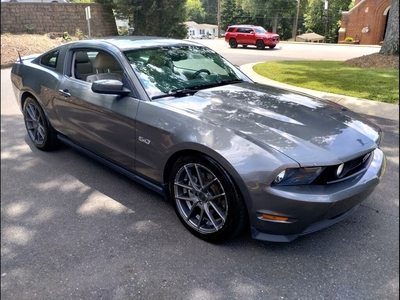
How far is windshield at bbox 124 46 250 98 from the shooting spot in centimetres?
286

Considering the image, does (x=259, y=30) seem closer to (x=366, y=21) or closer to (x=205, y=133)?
(x=205, y=133)

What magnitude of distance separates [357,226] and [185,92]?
1703 mm

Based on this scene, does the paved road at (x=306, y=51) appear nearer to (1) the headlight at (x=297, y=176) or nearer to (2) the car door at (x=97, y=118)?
(1) the headlight at (x=297, y=176)

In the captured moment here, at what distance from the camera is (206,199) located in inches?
94.7

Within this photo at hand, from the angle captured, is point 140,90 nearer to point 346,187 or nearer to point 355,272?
point 346,187

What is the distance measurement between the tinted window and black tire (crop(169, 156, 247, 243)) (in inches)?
77.3

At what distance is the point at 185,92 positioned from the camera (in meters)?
2.86

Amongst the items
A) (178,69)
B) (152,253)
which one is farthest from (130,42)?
(152,253)

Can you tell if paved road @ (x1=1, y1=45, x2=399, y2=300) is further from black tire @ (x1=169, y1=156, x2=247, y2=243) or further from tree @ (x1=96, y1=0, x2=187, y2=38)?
tree @ (x1=96, y1=0, x2=187, y2=38)

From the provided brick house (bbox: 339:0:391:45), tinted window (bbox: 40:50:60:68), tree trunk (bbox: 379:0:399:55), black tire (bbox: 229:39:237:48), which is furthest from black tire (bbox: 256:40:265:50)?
tinted window (bbox: 40:50:60:68)

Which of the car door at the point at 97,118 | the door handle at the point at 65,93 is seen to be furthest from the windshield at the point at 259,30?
the door handle at the point at 65,93

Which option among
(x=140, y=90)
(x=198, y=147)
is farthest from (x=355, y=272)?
(x=140, y=90)

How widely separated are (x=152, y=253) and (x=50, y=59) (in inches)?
96.9

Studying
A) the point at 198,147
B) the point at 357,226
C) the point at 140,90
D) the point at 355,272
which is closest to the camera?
the point at 355,272
